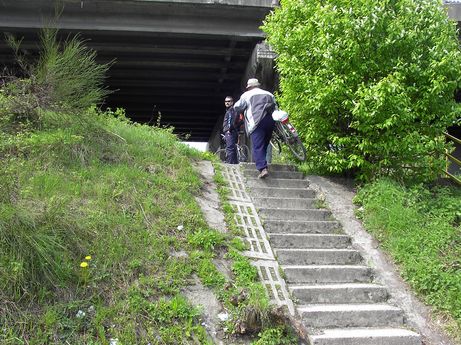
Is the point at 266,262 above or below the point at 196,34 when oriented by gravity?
below

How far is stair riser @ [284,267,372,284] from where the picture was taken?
520 cm

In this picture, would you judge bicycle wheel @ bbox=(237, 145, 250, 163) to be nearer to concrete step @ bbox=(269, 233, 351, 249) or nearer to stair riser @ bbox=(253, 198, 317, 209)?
stair riser @ bbox=(253, 198, 317, 209)

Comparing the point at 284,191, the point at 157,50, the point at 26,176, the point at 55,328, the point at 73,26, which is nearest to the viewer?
the point at 55,328

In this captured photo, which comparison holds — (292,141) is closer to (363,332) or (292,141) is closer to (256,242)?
(256,242)

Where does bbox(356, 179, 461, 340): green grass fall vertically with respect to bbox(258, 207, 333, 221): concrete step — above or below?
above

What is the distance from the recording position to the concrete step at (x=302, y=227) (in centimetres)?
614

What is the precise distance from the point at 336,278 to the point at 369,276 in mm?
419

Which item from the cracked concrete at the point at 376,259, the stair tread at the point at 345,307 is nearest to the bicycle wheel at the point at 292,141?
the cracked concrete at the point at 376,259

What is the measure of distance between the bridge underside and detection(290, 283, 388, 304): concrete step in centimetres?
451

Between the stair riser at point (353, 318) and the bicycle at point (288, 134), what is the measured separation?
3.63 meters

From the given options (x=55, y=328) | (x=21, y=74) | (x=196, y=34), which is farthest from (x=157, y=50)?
(x=55, y=328)

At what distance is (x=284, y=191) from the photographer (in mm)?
7219

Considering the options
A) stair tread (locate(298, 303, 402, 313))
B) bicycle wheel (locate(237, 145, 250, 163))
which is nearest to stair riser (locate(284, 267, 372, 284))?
stair tread (locate(298, 303, 402, 313))

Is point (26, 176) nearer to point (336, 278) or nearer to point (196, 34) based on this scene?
point (336, 278)
